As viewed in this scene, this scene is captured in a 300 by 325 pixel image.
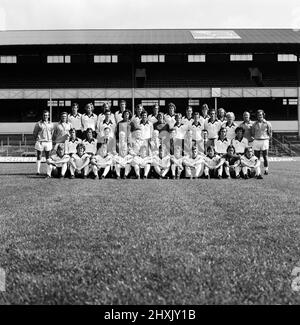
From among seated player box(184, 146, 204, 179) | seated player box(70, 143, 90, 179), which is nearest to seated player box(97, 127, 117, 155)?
seated player box(70, 143, 90, 179)

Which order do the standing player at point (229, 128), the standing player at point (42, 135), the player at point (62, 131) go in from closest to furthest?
the standing player at point (229, 128)
the player at point (62, 131)
the standing player at point (42, 135)

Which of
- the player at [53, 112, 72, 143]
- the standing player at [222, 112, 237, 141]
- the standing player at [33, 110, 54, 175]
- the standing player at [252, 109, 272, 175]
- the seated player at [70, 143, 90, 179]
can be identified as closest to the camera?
the seated player at [70, 143, 90, 179]

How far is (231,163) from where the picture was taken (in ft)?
39.4

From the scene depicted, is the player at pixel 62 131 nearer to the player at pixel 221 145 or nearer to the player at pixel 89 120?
the player at pixel 89 120

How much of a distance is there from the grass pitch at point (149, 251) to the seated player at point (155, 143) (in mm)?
5452

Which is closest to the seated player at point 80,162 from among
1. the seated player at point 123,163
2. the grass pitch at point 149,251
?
the seated player at point 123,163

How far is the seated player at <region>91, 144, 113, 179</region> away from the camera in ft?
38.3

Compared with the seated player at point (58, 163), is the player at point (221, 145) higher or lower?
higher

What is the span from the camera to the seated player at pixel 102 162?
460 inches

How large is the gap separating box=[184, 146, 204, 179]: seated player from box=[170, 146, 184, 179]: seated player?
161 millimetres

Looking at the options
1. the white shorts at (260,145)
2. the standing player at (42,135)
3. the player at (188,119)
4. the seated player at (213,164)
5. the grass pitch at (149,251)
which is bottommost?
the grass pitch at (149,251)

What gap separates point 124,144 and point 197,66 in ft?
75.2

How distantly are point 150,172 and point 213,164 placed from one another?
178 cm

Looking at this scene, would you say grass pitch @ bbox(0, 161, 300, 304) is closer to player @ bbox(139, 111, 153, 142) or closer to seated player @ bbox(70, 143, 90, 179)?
seated player @ bbox(70, 143, 90, 179)
